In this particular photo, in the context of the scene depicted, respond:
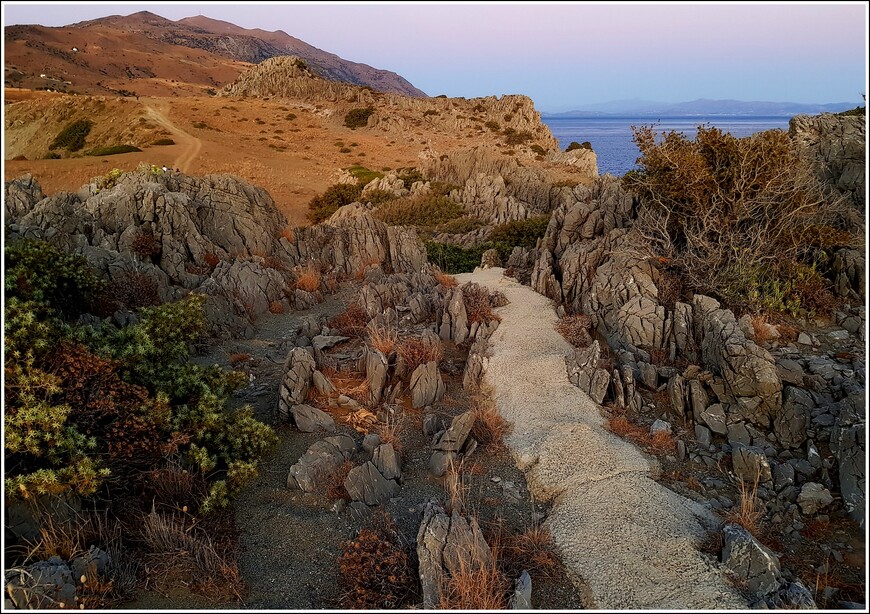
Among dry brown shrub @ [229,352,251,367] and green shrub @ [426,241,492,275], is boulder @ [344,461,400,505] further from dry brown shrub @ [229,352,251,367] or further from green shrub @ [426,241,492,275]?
green shrub @ [426,241,492,275]

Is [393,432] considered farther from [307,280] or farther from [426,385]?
[307,280]

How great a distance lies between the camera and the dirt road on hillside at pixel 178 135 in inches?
1730

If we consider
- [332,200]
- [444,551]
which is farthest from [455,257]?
[332,200]

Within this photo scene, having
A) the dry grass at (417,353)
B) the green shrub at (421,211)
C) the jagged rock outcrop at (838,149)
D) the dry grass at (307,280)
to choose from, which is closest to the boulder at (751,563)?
the dry grass at (417,353)

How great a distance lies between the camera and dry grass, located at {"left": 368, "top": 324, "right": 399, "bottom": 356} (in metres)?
11.6

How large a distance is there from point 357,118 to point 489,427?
209 feet

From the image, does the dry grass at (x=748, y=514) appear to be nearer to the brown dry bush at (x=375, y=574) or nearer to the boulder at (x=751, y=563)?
the boulder at (x=751, y=563)

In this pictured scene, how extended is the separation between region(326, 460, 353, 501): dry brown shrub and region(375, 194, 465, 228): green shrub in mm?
24400

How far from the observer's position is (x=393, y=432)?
9.11 m

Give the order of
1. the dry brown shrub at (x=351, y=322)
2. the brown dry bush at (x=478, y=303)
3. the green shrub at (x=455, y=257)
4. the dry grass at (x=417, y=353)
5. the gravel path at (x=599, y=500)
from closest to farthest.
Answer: the gravel path at (x=599, y=500), the dry grass at (x=417, y=353), the dry brown shrub at (x=351, y=322), the brown dry bush at (x=478, y=303), the green shrub at (x=455, y=257)

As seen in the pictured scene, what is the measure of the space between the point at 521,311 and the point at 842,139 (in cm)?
1054

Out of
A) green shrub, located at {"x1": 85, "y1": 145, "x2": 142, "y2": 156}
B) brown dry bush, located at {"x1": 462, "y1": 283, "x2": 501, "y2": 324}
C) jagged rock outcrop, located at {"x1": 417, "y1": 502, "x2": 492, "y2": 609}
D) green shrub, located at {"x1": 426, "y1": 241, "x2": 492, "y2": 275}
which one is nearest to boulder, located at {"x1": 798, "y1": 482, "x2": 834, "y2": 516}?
jagged rock outcrop, located at {"x1": 417, "y1": 502, "x2": 492, "y2": 609}

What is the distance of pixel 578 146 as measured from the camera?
52.2m

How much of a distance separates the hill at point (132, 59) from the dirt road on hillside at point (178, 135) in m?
9.85
